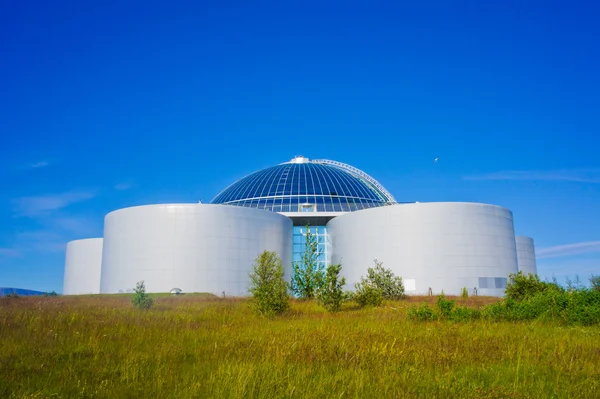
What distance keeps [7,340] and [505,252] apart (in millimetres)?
45498

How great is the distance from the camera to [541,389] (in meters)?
7.19

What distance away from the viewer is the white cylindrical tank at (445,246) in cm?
4375

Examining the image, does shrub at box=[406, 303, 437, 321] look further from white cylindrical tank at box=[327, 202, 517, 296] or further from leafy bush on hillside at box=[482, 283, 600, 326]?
white cylindrical tank at box=[327, 202, 517, 296]

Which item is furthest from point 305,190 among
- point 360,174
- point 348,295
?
point 348,295

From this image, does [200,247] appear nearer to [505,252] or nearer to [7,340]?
[505,252]

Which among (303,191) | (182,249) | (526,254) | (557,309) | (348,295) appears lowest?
(557,309)

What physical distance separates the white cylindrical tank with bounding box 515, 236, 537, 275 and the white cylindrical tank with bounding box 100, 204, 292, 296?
38.4 m

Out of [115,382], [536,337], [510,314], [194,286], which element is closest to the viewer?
[115,382]

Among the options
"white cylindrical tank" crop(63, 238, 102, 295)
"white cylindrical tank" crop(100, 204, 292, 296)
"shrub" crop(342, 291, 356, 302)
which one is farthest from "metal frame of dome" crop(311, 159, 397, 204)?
"shrub" crop(342, 291, 356, 302)

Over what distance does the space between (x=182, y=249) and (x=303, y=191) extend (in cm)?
1941

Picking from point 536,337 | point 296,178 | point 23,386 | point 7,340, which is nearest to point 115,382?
point 23,386

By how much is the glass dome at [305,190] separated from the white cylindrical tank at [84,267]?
18.0 meters

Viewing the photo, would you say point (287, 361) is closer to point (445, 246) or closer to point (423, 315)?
point (423, 315)

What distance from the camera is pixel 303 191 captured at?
5822cm
